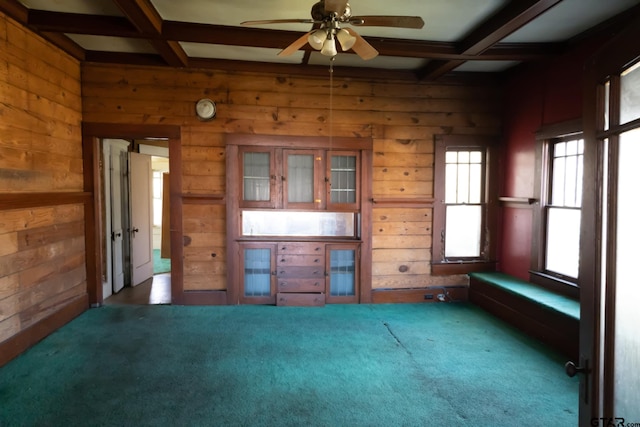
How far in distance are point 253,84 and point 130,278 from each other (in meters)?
3.39

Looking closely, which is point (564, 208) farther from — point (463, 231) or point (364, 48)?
point (364, 48)

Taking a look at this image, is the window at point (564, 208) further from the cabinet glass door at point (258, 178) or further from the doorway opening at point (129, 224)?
the doorway opening at point (129, 224)

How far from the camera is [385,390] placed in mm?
2674

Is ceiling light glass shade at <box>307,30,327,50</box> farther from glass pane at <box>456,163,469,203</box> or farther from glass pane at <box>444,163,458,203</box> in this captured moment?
glass pane at <box>456,163,469,203</box>

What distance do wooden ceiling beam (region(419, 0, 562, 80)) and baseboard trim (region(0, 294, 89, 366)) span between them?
4.96 metres

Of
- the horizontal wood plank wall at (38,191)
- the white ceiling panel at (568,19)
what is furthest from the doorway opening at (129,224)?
the white ceiling panel at (568,19)

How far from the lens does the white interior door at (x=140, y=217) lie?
5.38m

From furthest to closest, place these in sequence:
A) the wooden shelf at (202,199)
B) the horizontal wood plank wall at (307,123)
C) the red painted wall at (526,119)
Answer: the wooden shelf at (202,199), the horizontal wood plank wall at (307,123), the red painted wall at (526,119)

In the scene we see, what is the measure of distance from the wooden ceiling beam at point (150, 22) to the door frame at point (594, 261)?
309 cm

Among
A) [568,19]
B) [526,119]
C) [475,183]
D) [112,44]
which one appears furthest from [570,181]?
[112,44]

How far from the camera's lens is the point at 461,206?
490 centimetres

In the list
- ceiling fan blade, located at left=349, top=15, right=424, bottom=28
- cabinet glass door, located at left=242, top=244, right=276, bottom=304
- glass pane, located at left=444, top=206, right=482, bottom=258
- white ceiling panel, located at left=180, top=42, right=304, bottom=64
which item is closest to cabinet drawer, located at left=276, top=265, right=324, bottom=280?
cabinet glass door, located at left=242, top=244, right=276, bottom=304

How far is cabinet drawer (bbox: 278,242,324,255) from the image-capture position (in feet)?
15.0

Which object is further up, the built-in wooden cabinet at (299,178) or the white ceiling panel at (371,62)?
the white ceiling panel at (371,62)
